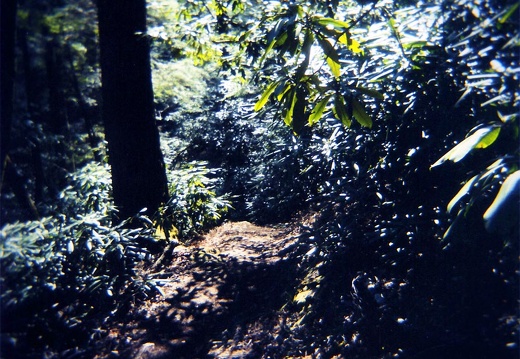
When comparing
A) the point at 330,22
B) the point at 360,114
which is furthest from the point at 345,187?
the point at 330,22

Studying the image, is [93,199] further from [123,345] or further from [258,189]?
[258,189]

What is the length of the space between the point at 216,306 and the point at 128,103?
285 cm

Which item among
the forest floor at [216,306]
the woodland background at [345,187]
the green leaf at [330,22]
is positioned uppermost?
the green leaf at [330,22]

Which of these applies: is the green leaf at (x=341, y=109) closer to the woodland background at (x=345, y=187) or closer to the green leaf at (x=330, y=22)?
the woodland background at (x=345, y=187)

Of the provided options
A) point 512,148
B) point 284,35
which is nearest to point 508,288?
point 512,148

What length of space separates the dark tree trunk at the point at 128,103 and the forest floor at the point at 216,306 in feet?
3.46

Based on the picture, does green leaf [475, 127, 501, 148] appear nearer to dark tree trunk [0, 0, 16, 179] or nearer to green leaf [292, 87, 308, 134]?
green leaf [292, 87, 308, 134]

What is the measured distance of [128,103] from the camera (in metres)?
6.14

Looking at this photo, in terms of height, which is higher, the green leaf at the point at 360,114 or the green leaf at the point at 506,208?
the green leaf at the point at 360,114

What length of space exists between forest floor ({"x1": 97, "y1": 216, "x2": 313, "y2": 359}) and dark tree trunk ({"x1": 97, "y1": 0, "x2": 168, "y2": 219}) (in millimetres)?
1054

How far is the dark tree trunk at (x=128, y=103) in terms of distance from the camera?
239 inches

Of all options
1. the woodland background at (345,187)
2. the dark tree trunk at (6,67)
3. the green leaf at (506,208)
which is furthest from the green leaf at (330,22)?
the dark tree trunk at (6,67)

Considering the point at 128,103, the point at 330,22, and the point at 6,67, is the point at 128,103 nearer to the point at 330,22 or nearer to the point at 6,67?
the point at 6,67

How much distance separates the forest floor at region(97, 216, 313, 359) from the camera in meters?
4.51
